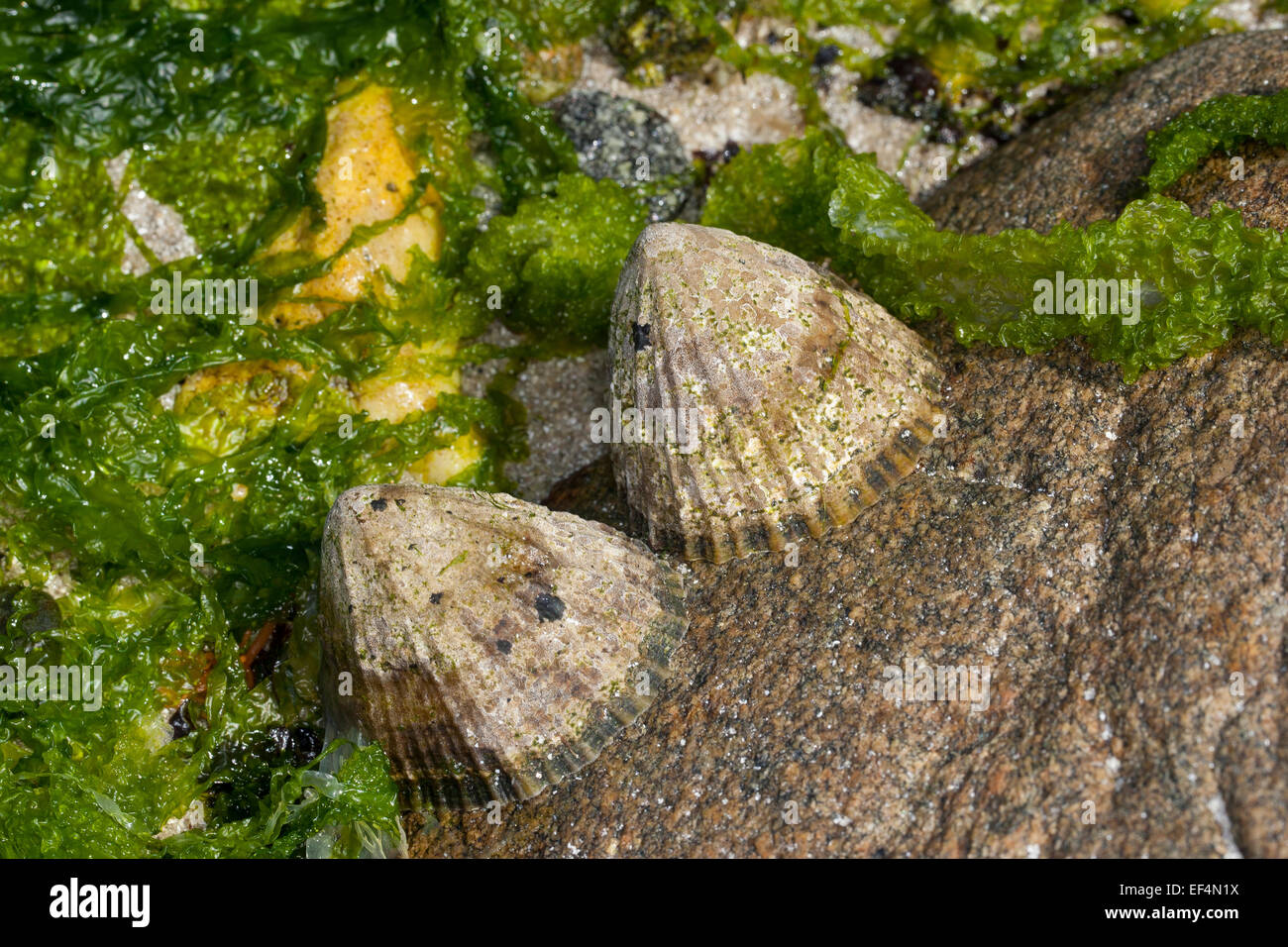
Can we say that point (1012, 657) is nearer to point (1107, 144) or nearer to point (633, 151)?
point (1107, 144)

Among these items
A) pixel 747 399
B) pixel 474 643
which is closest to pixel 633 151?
pixel 747 399

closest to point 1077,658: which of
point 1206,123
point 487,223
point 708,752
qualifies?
point 708,752

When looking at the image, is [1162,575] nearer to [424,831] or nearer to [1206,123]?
[1206,123]

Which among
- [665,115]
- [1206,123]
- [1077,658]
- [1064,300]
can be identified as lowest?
[1077,658]

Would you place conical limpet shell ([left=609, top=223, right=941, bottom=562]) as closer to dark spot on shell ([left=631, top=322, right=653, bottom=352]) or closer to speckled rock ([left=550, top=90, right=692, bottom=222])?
dark spot on shell ([left=631, top=322, right=653, bottom=352])

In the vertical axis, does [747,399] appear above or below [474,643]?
above
